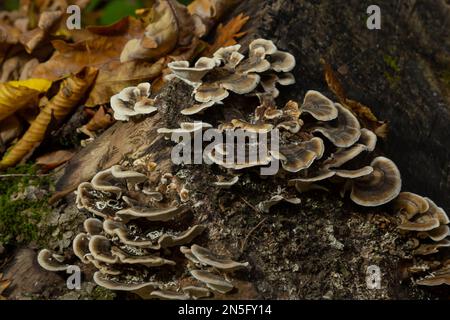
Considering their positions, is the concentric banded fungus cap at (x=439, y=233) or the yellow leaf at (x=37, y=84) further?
the yellow leaf at (x=37, y=84)

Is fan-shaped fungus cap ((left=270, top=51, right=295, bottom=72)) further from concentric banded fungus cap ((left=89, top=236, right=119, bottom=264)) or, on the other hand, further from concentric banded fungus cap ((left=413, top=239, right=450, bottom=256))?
concentric banded fungus cap ((left=89, top=236, right=119, bottom=264))

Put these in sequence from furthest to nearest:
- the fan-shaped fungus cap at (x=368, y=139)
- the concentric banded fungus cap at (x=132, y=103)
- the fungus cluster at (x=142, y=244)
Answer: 1. the concentric banded fungus cap at (x=132, y=103)
2. the fan-shaped fungus cap at (x=368, y=139)
3. the fungus cluster at (x=142, y=244)

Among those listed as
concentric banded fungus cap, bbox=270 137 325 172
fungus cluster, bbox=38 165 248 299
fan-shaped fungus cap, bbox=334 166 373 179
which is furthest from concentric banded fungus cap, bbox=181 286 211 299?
fan-shaped fungus cap, bbox=334 166 373 179

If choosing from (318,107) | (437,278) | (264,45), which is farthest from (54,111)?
(437,278)

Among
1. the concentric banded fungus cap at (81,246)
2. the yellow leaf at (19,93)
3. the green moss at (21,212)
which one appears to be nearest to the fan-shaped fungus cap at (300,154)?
the concentric banded fungus cap at (81,246)

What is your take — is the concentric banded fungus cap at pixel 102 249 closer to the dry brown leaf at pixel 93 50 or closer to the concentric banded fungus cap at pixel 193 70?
the concentric banded fungus cap at pixel 193 70

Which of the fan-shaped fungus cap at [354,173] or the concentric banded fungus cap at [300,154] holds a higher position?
the concentric banded fungus cap at [300,154]
